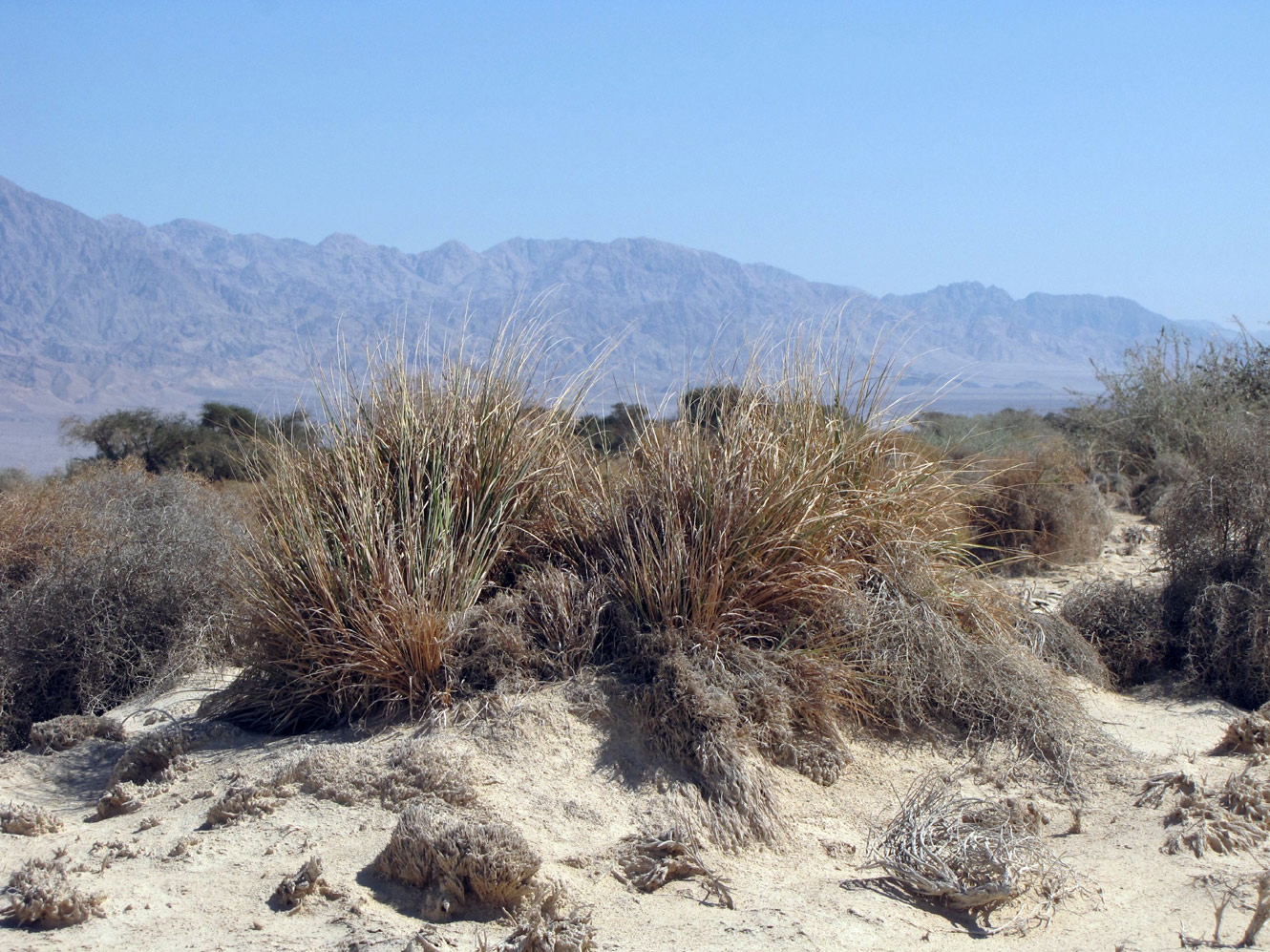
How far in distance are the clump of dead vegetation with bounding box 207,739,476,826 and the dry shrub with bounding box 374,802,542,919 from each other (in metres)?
0.43

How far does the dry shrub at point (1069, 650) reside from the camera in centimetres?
674

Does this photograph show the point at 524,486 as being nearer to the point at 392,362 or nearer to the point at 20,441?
the point at 392,362

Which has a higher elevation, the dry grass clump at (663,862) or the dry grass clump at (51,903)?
the dry grass clump at (663,862)

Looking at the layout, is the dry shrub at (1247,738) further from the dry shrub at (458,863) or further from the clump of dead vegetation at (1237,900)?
the dry shrub at (458,863)

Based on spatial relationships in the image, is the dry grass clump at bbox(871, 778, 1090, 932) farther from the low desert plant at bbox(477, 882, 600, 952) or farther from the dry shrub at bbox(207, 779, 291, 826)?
the dry shrub at bbox(207, 779, 291, 826)

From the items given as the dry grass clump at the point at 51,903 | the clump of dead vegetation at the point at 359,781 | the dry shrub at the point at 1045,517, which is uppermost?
the dry shrub at the point at 1045,517

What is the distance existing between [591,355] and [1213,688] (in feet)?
15.0

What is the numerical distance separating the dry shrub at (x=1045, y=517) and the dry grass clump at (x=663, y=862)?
6982 mm

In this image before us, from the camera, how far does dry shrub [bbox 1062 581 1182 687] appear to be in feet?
23.4

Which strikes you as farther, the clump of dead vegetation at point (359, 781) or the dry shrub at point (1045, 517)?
the dry shrub at point (1045, 517)

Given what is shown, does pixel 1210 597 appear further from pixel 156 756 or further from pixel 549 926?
pixel 156 756

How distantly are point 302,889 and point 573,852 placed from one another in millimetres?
1040

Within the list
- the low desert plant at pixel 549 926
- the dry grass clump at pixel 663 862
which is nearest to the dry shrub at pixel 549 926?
the low desert plant at pixel 549 926

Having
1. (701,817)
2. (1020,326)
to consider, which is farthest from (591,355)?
(1020,326)
